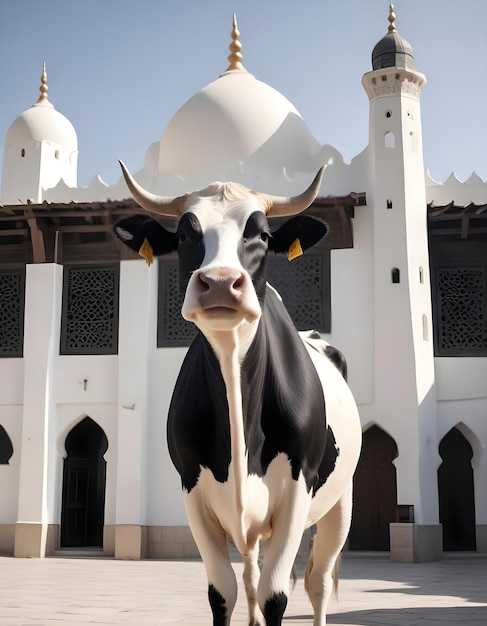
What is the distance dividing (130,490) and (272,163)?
23.5ft

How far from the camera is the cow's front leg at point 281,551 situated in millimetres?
4152

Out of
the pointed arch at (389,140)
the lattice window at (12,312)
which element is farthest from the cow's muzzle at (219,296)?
the lattice window at (12,312)

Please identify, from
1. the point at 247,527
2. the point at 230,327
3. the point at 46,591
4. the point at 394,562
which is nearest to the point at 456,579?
the point at 394,562

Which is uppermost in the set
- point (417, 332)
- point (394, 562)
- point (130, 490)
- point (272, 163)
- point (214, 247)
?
point (272, 163)

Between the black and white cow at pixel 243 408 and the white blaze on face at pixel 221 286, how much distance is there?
0.04 ft

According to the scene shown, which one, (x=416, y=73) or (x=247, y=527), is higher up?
(x=416, y=73)

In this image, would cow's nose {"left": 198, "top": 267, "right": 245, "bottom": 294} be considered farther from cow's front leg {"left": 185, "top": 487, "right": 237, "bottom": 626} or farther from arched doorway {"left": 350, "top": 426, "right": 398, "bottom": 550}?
arched doorway {"left": 350, "top": 426, "right": 398, "bottom": 550}

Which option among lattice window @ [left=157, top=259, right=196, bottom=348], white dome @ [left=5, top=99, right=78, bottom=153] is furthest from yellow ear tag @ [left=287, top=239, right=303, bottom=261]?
white dome @ [left=5, top=99, right=78, bottom=153]

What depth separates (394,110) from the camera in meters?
17.1

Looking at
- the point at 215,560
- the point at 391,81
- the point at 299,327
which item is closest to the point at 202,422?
the point at 215,560

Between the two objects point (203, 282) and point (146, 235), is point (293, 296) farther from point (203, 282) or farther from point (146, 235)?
point (203, 282)

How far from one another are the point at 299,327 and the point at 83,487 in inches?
231

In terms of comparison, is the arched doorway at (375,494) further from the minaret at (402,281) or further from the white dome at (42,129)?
the white dome at (42,129)

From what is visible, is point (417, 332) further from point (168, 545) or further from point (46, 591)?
point (46, 591)
